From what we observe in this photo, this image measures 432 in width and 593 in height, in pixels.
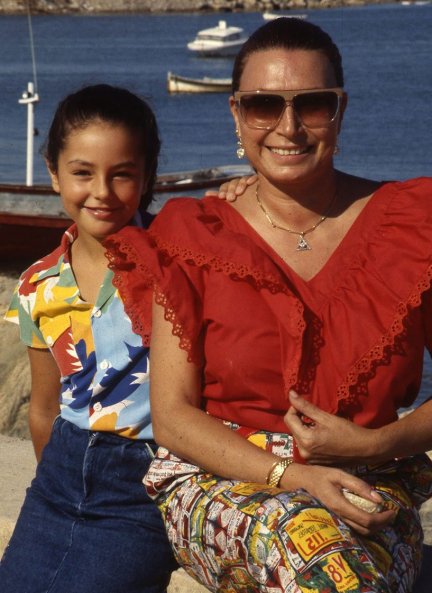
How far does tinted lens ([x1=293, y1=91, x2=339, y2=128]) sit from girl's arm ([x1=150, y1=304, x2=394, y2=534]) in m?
0.57

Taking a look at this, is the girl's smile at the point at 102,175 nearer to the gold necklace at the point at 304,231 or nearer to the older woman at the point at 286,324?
the older woman at the point at 286,324

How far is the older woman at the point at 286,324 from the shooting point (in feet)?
9.03

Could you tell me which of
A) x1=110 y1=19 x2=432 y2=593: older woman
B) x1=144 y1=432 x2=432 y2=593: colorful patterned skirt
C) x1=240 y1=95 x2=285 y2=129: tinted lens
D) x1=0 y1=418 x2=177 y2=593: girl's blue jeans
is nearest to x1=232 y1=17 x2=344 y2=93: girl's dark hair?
x1=110 y1=19 x2=432 y2=593: older woman

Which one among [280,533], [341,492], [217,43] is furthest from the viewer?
[217,43]

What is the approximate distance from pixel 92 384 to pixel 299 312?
63 centimetres

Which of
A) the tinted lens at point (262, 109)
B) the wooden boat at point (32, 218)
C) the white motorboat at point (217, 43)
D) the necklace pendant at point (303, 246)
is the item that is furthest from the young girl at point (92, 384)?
the white motorboat at point (217, 43)

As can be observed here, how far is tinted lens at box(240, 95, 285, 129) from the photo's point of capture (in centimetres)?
291

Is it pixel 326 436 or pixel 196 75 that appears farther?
pixel 196 75

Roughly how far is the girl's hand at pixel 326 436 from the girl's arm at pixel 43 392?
0.83 meters

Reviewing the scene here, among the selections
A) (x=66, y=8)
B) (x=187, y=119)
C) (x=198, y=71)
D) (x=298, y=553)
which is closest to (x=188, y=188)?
(x=298, y=553)

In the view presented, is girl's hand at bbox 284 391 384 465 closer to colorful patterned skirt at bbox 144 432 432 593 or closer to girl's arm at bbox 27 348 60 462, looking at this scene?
colorful patterned skirt at bbox 144 432 432 593

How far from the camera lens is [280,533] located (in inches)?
98.2

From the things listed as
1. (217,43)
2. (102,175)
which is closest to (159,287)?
(102,175)

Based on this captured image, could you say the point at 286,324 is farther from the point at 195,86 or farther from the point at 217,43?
the point at 217,43
